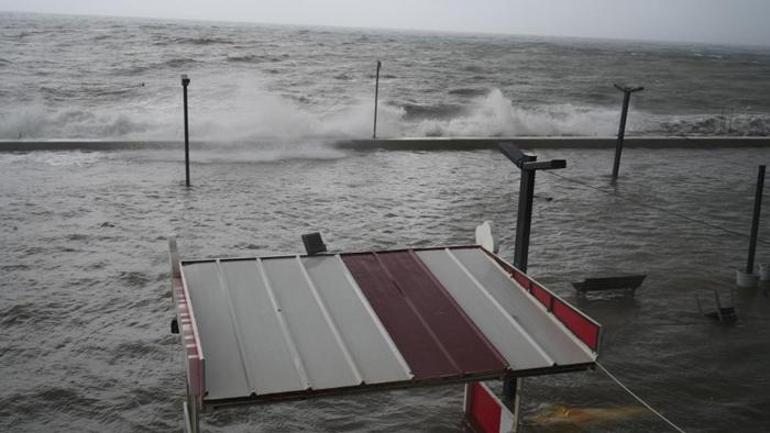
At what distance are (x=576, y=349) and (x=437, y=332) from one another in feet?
3.34

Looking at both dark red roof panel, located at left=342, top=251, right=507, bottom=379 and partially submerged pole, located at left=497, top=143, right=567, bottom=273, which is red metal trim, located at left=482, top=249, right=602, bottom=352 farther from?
partially submerged pole, located at left=497, top=143, right=567, bottom=273

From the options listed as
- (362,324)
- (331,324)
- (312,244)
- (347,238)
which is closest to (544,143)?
(347,238)

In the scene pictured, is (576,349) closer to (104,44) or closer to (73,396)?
(73,396)

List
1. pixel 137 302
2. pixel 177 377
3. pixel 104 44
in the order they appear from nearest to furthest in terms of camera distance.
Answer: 1. pixel 177 377
2. pixel 137 302
3. pixel 104 44

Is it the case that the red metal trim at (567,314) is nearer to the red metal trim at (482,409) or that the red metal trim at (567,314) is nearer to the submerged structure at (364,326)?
the submerged structure at (364,326)

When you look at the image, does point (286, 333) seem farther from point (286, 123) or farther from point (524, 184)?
point (286, 123)

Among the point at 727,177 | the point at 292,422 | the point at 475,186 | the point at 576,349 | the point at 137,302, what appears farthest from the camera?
the point at 727,177

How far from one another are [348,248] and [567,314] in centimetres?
735

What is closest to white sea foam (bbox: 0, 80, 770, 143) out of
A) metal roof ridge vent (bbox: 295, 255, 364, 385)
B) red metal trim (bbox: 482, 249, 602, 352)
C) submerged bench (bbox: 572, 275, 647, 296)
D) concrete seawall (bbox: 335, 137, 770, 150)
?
concrete seawall (bbox: 335, 137, 770, 150)

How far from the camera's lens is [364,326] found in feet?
18.5

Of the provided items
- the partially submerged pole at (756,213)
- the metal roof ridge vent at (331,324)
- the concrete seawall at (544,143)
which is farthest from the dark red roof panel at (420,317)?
the concrete seawall at (544,143)

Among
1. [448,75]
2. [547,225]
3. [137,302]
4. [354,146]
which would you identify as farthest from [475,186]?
[448,75]

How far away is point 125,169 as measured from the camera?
18203 mm

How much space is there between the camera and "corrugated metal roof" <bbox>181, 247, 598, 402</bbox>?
496cm
